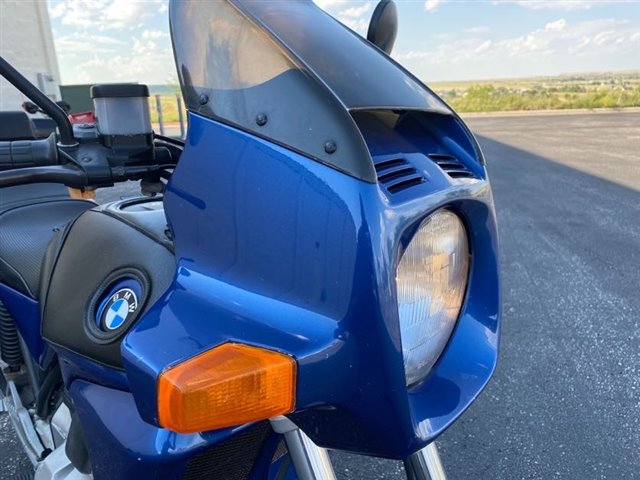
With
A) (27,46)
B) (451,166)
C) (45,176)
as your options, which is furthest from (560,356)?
(27,46)

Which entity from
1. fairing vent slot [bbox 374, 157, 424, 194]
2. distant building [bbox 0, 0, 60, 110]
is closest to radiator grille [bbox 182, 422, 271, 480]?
fairing vent slot [bbox 374, 157, 424, 194]

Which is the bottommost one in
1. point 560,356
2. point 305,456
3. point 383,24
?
point 560,356

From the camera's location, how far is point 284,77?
825mm

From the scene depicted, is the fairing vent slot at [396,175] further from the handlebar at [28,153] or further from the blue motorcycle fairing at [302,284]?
the handlebar at [28,153]

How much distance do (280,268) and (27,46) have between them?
14.2m

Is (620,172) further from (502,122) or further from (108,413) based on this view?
(502,122)

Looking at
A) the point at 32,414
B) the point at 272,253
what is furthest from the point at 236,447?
the point at 32,414

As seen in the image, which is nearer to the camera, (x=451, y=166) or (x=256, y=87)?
(x=256, y=87)

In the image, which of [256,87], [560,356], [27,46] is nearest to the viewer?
[256,87]

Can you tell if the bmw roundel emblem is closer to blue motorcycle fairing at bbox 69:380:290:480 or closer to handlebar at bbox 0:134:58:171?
blue motorcycle fairing at bbox 69:380:290:480

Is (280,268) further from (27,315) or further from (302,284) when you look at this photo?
(27,315)

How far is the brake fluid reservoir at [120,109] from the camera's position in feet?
4.13

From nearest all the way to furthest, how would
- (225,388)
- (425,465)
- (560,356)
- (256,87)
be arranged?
(225,388) → (256,87) → (425,465) → (560,356)

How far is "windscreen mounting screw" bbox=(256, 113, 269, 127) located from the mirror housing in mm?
524
